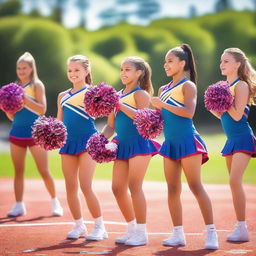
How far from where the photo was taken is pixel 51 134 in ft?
20.5

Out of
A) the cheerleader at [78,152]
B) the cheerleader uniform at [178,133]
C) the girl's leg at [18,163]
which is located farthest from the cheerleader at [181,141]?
the girl's leg at [18,163]

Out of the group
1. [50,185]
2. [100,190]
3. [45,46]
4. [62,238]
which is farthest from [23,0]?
[62,238]

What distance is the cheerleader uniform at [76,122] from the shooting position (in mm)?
6641

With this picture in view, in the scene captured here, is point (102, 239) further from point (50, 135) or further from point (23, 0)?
point (23, 0)

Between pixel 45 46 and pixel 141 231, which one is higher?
pixel 45 46

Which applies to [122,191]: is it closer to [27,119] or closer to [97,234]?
[97,234]

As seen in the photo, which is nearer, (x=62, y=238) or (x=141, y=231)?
(x=141, y=231)

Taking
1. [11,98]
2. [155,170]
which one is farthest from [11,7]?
[11,98]

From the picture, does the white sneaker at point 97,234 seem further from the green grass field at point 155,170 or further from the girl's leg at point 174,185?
the green grass field at point 155,170

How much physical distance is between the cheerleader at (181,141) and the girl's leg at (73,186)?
3.53 ft

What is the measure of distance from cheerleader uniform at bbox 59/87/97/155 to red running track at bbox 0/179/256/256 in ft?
3.50

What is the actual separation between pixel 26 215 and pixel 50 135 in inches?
105

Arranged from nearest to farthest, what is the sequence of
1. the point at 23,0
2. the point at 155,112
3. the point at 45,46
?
the point at 155,112 < the point at 45,46 < the point at 23,0

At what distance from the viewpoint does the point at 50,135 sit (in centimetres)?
625
